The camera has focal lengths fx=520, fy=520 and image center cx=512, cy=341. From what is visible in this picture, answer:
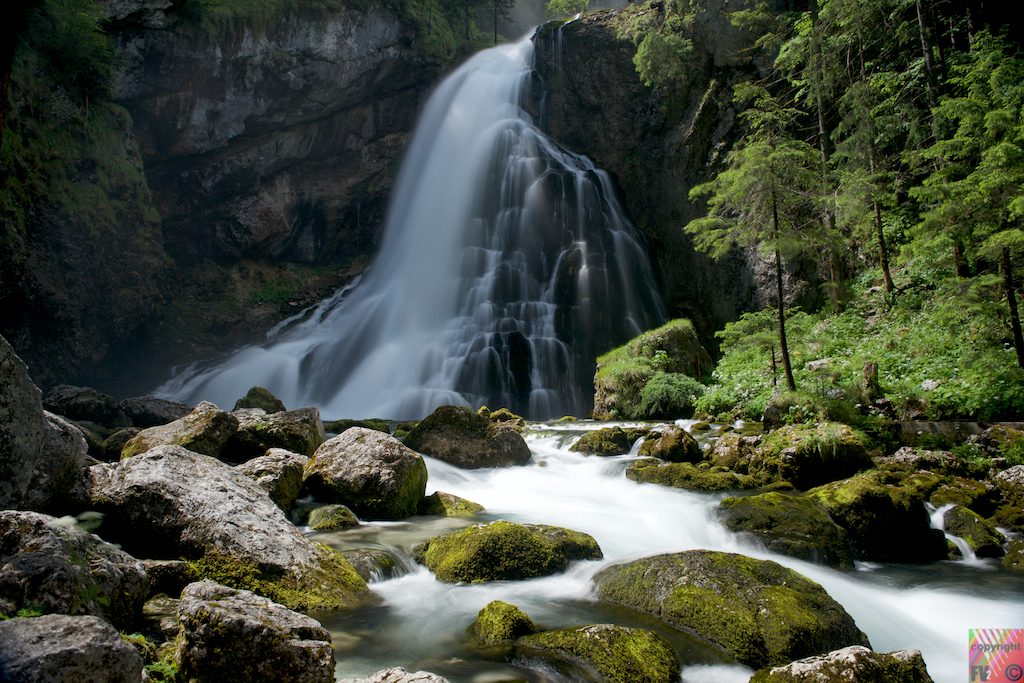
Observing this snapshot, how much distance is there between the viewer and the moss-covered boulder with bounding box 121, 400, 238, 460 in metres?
7.59

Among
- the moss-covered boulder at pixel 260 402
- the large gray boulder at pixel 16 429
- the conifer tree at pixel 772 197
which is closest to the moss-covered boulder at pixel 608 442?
the conifer tree at pixel 772 197

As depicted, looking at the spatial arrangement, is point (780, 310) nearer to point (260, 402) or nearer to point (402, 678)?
point (402, 678)

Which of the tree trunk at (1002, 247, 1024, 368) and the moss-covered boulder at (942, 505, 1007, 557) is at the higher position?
the tree trunk at (1002, 247, 1024, 368)

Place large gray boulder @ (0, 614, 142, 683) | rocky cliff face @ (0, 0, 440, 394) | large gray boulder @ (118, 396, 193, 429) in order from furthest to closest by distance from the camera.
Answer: rocky cliff face @ (0, 0, 440, 394)
large gray boulder @ (118, 396, 193, 429)
large gray boulder @ (0, 614, 142, 683)

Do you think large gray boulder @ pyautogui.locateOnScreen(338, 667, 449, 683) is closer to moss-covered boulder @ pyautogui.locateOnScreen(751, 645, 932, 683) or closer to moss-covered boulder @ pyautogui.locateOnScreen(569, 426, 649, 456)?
moss-covered boulder @ pyautogui.locateOnScreen(751, 645, 932, 683)

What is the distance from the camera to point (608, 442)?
11.8 meters

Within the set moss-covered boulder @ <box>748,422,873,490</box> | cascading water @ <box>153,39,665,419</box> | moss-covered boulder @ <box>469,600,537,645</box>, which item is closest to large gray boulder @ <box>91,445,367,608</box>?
moss-covered boulder @ <box>469,600,537,645</box>

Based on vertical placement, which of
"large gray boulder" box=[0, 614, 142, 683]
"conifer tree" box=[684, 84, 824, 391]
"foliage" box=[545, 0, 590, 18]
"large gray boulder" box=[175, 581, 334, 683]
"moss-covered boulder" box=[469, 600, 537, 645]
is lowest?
"moss-covered boulder" box=[469, 600, 537, 645]

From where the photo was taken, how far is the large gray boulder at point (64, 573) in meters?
2.60

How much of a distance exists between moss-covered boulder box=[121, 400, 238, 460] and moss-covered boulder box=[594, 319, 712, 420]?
11.7 metres

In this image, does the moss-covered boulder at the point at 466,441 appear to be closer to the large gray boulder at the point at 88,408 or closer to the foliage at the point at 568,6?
the large gray boulder at the point at 88,408

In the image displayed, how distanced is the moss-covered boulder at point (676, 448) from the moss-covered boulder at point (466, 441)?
282 cm

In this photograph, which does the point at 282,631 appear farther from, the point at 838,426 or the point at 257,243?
the point at 257,243

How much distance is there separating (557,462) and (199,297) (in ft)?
82.8
